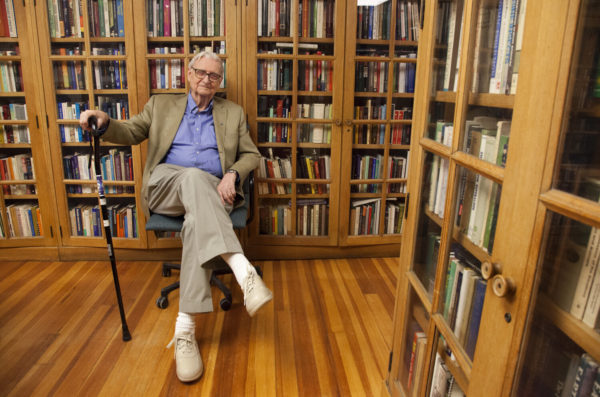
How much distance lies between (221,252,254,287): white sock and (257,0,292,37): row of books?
5.22 feet

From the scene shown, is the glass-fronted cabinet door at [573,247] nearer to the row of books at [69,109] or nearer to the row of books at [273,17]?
the row of books at [273,17]

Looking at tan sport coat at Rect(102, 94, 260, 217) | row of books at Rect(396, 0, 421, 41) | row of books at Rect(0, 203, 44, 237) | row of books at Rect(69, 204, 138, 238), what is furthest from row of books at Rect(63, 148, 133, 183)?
row of books at Rect(396, 0, 421, 41)

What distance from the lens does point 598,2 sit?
0.64m

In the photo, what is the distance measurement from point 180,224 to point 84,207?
1214mm

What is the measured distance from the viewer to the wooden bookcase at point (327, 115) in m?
2.78

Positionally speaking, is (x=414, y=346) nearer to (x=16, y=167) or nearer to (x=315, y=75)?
(x=315, y=75)

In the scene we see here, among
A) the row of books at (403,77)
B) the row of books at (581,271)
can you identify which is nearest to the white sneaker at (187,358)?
the row of books at (581,271)

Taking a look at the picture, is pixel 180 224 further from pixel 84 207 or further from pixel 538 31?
pixel 538 31

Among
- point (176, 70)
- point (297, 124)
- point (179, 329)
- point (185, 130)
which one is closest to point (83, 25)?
point (176, 70)

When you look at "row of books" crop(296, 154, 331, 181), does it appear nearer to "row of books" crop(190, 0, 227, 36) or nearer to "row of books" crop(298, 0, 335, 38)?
"row of books" crop(298, 0, 335, 38)

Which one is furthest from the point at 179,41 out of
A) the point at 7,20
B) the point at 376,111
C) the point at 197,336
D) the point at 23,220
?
the point at 197,336

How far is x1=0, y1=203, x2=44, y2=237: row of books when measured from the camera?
2.93 m

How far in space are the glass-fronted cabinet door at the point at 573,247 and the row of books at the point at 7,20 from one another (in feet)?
10.2

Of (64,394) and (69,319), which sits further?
(69,319)
